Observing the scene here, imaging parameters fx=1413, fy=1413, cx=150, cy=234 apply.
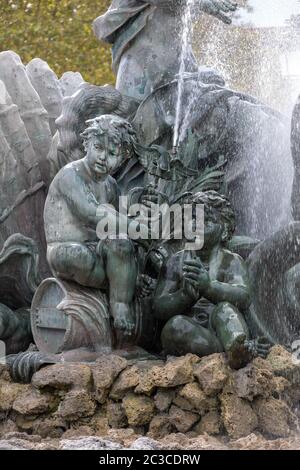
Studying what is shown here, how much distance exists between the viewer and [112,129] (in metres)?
7.79

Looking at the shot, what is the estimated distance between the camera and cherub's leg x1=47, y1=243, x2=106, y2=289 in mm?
7582

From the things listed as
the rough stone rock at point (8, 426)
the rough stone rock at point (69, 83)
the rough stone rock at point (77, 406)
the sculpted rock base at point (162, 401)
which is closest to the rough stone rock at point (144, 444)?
the sculpted rock base at point (162, 401)

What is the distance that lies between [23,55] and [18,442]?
10910 millimetres

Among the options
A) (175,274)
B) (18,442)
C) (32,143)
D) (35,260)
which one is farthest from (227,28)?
(18,442)

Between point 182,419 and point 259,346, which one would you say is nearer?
point 182,419

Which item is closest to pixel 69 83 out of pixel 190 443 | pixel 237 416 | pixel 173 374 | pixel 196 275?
pixel 196 275

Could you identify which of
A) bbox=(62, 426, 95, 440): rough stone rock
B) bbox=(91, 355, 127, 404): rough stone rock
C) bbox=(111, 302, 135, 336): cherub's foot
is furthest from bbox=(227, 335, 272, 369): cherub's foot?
bbox=(62, 426, 95, 440): rough stone rock

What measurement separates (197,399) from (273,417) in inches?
15.4

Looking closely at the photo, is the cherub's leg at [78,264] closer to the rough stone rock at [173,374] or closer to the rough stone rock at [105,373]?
the rough stone rock at [105,373]

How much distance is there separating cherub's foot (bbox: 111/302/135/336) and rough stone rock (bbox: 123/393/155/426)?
52 cm

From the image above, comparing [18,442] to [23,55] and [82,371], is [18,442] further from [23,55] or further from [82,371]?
[23,55]

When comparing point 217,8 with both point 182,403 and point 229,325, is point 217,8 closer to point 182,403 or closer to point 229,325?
point 229,325

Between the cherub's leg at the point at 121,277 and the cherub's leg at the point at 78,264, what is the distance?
0.19 ft

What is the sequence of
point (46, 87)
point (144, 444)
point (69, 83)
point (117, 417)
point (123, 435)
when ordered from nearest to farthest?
point (144, 444), point (123, 435), point (117, 417), point (46, 87), point (69, 83)
